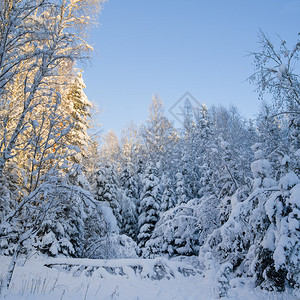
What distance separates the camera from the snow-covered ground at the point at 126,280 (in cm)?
540

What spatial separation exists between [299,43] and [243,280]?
7.11 m

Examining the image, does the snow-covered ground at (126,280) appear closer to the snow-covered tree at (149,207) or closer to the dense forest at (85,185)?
the dense forest at (85,185)

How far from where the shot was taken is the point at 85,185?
11547mm

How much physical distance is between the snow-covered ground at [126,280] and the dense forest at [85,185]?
1.66 feet

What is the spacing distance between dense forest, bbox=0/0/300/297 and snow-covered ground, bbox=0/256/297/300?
51 cm

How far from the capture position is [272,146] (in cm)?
1866

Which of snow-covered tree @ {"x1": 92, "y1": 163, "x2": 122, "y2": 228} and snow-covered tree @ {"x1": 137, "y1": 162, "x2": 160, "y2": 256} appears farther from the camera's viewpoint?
snow-covered tree @ {"x1": 137, "y1": 162, "x2": 160, "y2": 256}

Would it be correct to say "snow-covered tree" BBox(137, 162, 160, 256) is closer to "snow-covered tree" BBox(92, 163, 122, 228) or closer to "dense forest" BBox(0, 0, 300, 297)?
"dense forest" BBox(0, 0, 300, 297)

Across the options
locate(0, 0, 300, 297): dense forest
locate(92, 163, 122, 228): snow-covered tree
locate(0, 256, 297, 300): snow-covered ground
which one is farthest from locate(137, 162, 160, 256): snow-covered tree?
locate(0, 256, 297, 300): snow-covered ground

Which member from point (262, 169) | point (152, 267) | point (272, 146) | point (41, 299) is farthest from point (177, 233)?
point (272, 146)

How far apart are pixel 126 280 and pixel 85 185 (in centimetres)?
570

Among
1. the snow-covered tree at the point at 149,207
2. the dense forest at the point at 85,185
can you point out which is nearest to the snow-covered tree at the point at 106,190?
the dense forest at the point at 85,185

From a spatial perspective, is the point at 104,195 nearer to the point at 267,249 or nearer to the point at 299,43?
the point at 267,249

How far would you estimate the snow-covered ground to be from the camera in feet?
17.7
